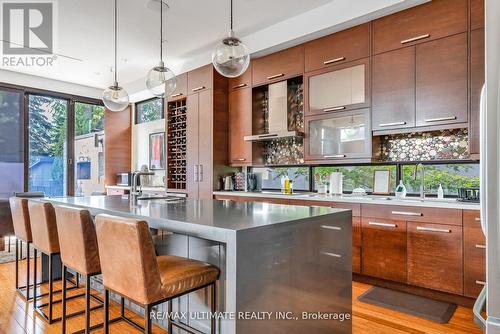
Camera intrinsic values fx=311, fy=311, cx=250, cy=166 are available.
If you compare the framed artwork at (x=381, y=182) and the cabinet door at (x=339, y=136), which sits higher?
the cabinet door at (x=339, y=136)

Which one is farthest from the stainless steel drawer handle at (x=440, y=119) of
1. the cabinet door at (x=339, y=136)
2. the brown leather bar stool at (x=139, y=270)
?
the brown leather bar stool at (x=139, y=270)

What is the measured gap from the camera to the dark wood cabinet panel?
2.66 metres

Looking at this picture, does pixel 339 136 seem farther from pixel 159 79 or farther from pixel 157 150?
pixel 157 150

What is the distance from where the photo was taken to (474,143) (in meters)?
2.69

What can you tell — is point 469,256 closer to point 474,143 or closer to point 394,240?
point 394,240

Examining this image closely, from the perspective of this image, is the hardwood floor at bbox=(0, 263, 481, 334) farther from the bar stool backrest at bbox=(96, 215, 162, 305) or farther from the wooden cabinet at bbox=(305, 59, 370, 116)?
the wooden cabinet at bbox=(305, 59, 370, 116)

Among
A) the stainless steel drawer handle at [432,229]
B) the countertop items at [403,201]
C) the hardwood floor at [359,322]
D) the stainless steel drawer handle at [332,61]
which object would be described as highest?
the stainless steel drawer handle at [332,61]

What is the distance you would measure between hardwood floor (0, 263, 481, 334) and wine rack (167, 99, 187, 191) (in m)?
3.00

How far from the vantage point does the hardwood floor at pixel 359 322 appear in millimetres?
2246

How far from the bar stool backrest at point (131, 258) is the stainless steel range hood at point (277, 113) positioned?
2.89 meters

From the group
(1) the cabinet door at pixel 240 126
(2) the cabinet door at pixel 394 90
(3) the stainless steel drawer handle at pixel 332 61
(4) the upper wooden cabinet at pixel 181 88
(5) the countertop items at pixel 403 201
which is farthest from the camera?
(4) the upper wooden cabinet at pixel 181 88

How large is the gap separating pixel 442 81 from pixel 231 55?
1.98 meters
